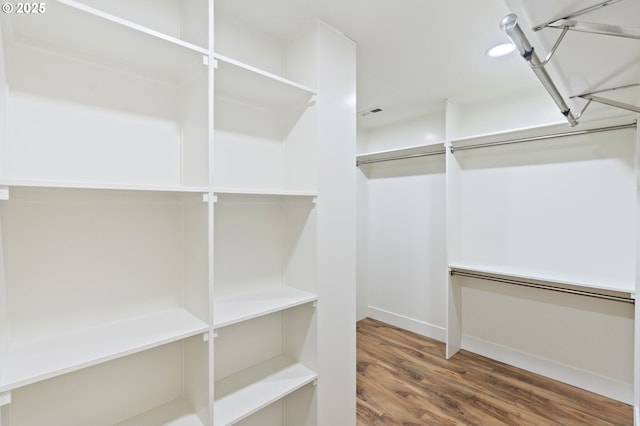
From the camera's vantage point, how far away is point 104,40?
1.05 meters

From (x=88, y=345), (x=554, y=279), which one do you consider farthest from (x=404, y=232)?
(x=88, y=345)

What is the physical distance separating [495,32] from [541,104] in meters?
1.22

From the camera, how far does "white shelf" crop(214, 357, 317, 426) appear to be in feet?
4.28

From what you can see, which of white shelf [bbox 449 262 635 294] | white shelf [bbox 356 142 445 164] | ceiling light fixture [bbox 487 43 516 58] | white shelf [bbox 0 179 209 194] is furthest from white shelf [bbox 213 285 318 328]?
white shelf [bbox 356 142 445 164]

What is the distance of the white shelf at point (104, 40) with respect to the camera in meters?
0.92

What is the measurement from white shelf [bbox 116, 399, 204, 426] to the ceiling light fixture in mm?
2680

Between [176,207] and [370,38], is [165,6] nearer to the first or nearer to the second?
[176,207]

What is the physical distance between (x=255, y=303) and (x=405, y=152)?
2.56 metres

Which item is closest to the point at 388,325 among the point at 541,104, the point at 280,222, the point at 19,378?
the point at 280,222

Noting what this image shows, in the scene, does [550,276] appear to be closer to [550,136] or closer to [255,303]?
[550,136]

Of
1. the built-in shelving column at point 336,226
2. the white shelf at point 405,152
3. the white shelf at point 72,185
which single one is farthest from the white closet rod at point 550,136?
the white shelf at point 72,185

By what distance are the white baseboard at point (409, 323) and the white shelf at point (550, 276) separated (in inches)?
34.8

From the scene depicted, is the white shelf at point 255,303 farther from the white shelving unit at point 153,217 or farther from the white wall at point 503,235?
the white wall at point 503,235

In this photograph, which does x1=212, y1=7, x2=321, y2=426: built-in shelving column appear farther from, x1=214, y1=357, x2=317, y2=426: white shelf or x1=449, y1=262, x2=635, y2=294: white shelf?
x1=449, y1=262, x2=635, y2=294: white shelf
